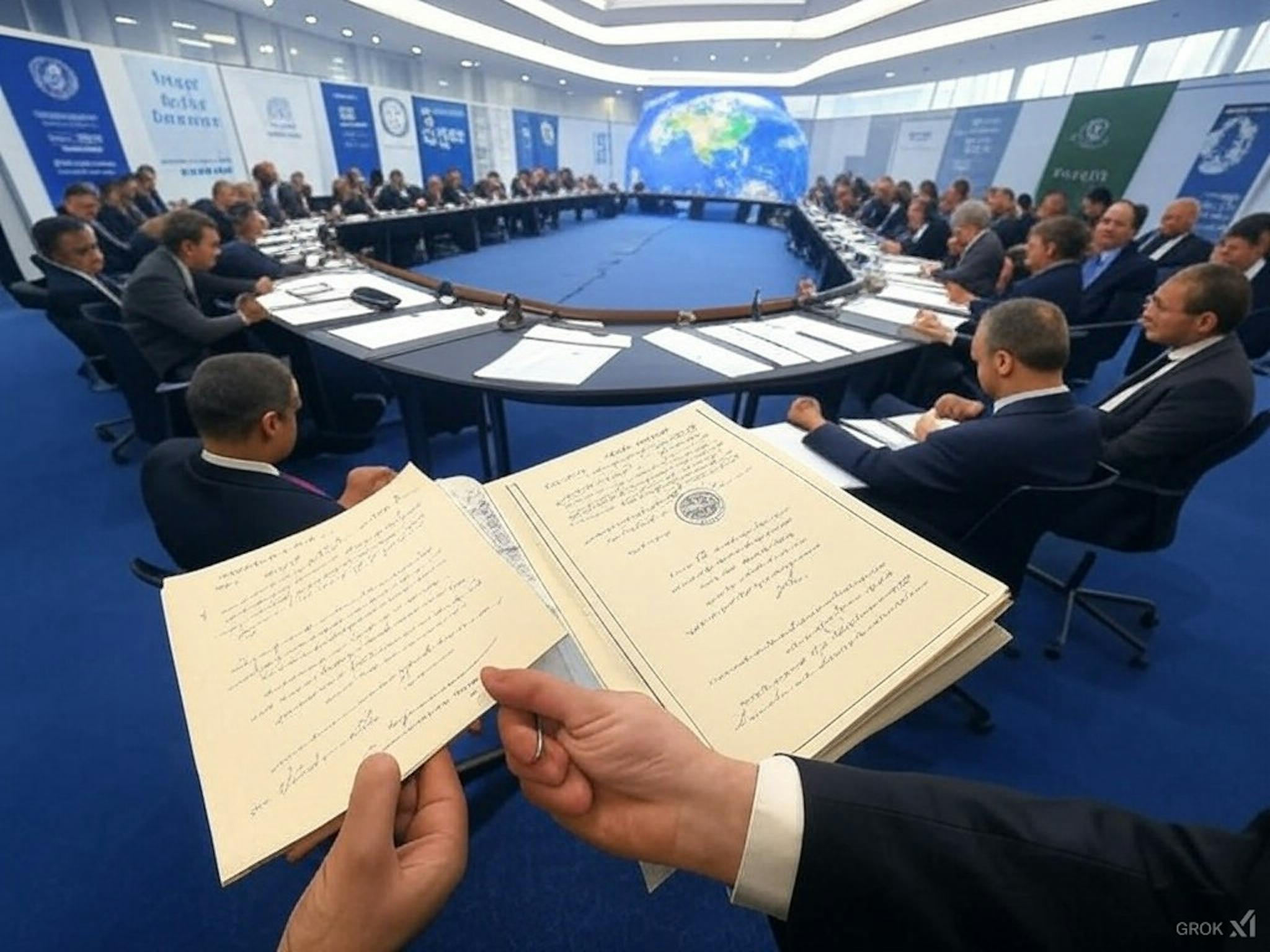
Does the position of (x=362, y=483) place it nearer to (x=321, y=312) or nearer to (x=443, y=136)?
(x=321, y=312)

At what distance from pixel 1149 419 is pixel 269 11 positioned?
11487mm

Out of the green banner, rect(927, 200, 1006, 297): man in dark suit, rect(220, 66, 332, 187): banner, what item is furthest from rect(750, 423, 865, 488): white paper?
→ rect(220, 66, 332, 187): banner

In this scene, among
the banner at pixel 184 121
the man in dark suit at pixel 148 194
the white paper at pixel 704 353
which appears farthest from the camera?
the banner at pixel 184 121

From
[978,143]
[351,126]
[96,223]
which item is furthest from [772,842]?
[978,143]

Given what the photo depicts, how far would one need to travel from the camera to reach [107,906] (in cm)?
122

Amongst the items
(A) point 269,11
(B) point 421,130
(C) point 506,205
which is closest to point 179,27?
(A) point 269,11

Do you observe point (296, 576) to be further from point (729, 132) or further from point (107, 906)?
point (729, 132)

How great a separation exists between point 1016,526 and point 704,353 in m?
1.18

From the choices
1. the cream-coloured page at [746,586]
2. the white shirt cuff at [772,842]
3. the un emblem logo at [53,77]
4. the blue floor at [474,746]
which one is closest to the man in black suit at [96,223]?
the un emblem logo at [53,77]

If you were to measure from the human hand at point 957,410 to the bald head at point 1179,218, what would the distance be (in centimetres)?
428

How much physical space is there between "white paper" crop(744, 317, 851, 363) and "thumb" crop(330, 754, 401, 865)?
199cm

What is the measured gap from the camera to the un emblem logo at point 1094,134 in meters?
7.61

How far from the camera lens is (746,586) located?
0.60 metres

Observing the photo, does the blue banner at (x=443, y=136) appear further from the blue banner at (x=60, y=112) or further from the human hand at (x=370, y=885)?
the human hand at (x=370, y=885)
